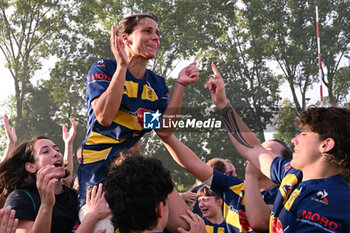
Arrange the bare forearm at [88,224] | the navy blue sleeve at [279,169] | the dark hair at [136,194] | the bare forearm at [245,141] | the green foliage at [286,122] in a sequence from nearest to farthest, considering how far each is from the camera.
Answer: the dark hair at [136,194] → the bare forearm at [88,224] → the navy blue sleeve at [279,169] → the bare forearm at [245,141] → the green foliage at [286,122]

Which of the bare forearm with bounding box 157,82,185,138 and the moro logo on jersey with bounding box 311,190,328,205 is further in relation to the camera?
the bare forearm with bounding box 157,82,185,138

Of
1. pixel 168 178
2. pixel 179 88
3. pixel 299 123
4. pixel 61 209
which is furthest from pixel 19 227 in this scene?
pixel 299 123

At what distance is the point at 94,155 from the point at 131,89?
53cm

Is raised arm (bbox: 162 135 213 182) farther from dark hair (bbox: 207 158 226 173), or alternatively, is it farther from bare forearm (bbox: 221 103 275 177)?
dark hair (bbox: 207 158 226 173)

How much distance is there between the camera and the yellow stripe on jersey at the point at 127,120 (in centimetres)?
316

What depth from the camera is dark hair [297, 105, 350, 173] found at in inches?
106

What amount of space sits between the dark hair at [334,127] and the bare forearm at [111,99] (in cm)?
117

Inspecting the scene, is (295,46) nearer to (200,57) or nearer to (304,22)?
(304,22)

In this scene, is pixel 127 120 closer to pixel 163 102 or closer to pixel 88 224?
pixel 163 102

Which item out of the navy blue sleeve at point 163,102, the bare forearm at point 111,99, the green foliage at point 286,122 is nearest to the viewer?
the bare forearm at point 111,99

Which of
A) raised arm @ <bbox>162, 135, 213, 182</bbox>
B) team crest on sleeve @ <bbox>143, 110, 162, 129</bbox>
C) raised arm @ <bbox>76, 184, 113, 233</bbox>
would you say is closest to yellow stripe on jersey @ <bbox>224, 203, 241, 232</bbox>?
raised arm @ <bbox>162, 135, 213, 182</bbox>

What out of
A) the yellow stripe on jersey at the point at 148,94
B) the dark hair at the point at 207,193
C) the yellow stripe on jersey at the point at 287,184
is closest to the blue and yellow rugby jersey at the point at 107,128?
the yellow stripe on jersey at the point at 148,94

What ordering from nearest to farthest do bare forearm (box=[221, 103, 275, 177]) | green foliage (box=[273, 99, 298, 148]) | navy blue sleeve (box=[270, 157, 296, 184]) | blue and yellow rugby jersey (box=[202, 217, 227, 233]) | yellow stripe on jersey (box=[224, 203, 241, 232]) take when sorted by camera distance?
navy blue sleeve (box=[270, 157, 296, 184])
bare forearm (box=[221, 103, 275, 177])
yellow stripe on jersey (box=[224, 203, 241, 232])
blue and yellow rugby jersey (box=[202, 217, 227, 233])
green foliage (box=[273, 99, 298, 148])

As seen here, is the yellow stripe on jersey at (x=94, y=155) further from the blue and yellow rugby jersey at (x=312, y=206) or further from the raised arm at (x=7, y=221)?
the blue and yellow rugby jersey at (x=312, y=206)
